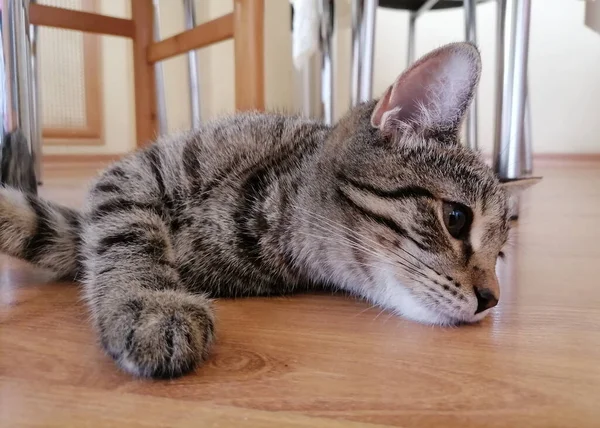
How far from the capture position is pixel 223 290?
35.2 inches

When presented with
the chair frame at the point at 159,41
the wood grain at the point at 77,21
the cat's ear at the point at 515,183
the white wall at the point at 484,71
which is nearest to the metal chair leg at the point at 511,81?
the cat's ear at the point at 515,183

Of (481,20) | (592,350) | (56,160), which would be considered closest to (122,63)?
(56,160)

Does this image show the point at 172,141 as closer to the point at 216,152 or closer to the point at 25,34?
the point at 216,152

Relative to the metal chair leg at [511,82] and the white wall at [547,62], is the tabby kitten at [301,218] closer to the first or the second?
the metal chair leg at [511,82]

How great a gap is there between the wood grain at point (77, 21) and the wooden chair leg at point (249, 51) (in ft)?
2.45

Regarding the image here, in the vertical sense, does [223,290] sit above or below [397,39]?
below

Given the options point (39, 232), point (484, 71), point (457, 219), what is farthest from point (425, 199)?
point (484, 71)

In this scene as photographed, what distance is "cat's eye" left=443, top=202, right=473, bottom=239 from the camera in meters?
0.78

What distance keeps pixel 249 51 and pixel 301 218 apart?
2.34ft

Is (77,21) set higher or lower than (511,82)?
higher

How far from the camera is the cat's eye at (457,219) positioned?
2.55ft

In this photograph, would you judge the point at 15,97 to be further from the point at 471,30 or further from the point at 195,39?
the point at 471,30

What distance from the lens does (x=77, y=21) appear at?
194 cm

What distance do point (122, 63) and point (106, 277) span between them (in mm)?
3079
